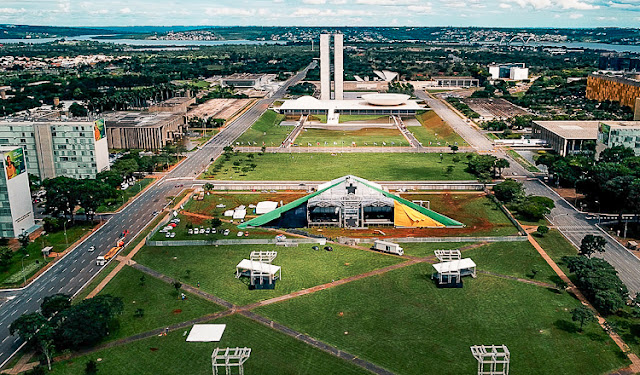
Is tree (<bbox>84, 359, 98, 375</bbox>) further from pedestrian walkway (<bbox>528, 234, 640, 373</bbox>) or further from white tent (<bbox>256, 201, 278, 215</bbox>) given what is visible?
pedestrian walkway (<bbox>528, 234, 640, 373</bbox>)

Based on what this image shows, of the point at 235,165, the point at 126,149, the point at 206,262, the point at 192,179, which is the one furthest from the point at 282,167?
the point at 206,262

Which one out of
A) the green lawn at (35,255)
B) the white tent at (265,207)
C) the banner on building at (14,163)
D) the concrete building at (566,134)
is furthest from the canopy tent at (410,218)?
the concrete building at (566,134)

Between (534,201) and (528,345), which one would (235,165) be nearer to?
(534,201)

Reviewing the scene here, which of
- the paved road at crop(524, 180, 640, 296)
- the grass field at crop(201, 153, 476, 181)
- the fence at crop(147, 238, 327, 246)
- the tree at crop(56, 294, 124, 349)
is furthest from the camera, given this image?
the grass field at crop(201, 153, 476, 181)

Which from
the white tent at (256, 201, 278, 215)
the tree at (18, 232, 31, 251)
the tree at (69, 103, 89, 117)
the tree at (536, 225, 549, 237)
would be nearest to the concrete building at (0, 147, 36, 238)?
the tree at (18, 232, 31, 251)

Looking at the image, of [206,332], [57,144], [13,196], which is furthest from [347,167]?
[206,332]

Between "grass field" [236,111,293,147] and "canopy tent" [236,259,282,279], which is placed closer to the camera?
"canopy tent" [236,259,282,279]

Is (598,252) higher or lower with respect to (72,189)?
lower
